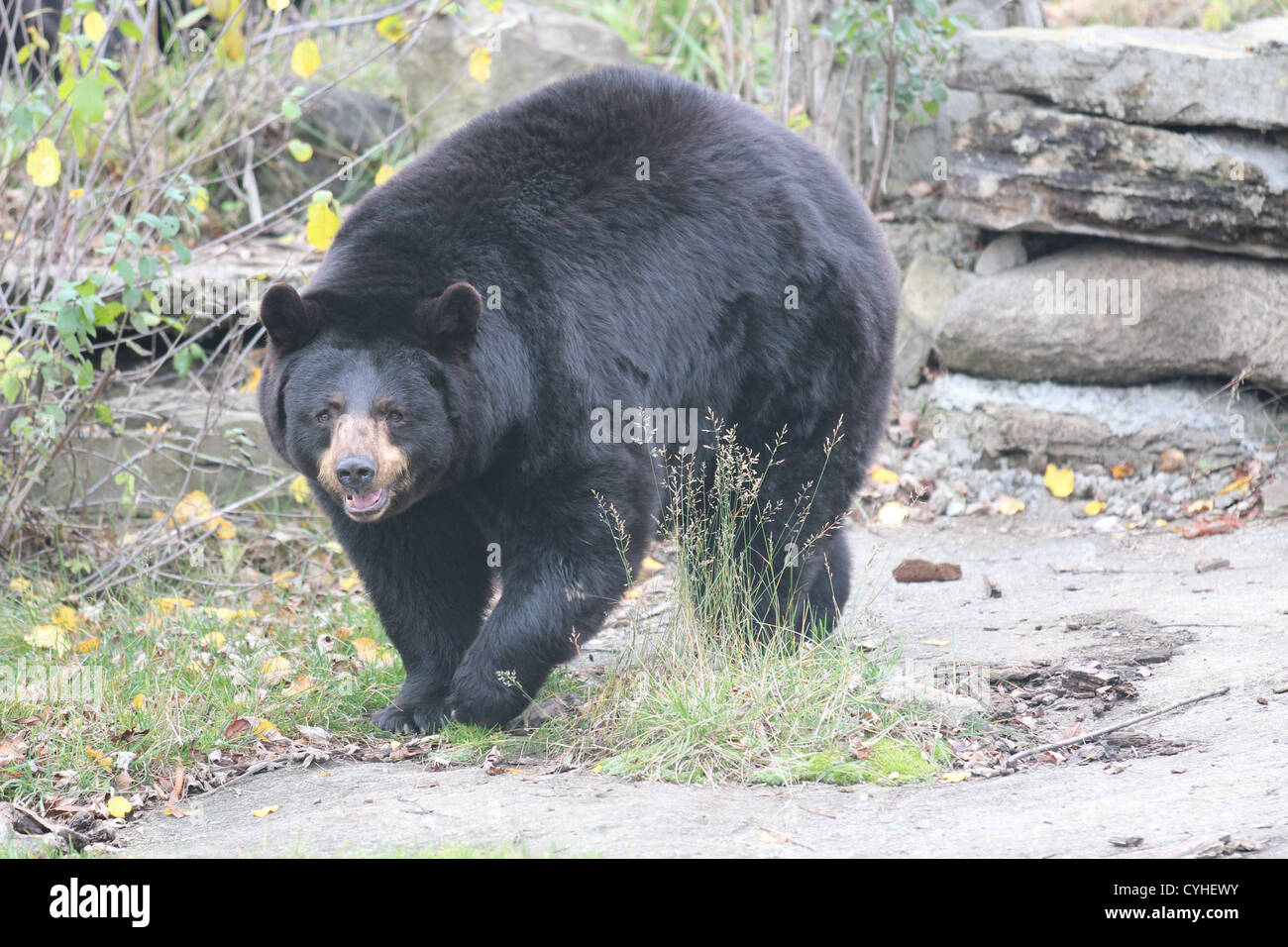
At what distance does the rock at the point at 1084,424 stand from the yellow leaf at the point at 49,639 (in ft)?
16.2

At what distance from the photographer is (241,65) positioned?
8.17m

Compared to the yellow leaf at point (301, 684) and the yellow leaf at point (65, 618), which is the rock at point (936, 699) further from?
the yellow leaf at point (65, 618)

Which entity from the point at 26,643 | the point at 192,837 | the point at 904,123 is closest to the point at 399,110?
the point at 904,123

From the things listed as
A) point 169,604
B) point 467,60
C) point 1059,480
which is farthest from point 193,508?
point 1059,480

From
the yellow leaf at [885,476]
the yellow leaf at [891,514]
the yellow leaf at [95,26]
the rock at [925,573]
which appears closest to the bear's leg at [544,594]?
the rock at [925,573]

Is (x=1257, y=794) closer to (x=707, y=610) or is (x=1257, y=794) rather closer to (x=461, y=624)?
(x=707, y=610)

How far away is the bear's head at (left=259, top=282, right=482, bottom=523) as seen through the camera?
452 cm

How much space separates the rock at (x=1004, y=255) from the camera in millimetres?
8250

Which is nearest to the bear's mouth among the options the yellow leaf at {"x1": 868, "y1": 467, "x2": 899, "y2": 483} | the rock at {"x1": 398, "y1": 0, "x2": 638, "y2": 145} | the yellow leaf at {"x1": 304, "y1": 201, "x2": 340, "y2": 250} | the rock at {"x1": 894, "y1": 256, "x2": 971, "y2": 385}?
the yellow leaf at {"x1": 304, "y1": 201, "x2": 340, "y2": 250}

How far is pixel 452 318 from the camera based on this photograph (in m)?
4.59

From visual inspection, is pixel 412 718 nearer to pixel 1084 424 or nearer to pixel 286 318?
pixel 286 318

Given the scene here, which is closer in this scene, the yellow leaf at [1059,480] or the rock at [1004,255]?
the yellow leaf at [1059,480]

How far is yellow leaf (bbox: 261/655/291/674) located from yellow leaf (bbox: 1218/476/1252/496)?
4962 mm

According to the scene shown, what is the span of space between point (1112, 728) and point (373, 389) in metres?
2.65
